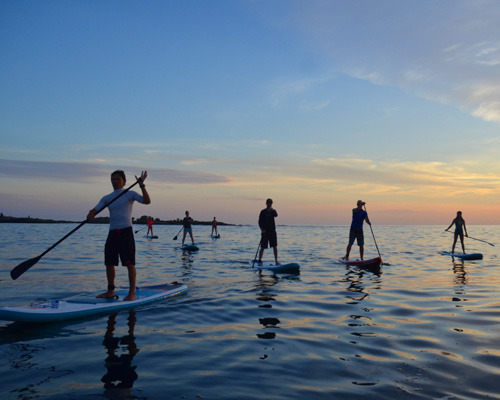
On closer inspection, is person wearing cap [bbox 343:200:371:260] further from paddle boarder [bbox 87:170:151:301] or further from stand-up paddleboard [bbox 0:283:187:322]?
paddle boarder [bbox 87:170:151:301]

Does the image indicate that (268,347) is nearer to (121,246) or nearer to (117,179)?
(121,246)

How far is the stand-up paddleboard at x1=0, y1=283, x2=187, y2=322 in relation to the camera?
5.95 meters

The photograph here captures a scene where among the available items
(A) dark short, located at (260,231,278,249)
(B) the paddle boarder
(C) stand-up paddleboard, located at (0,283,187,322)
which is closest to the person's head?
(B) the paddle boarder

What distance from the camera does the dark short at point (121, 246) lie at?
7141 mm

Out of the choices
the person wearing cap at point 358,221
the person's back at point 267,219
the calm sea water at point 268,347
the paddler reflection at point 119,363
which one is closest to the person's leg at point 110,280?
the calm sea water at point 268,347

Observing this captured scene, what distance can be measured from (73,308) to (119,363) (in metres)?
2.80

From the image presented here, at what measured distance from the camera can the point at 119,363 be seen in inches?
171

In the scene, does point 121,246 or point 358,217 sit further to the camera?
point 358,217

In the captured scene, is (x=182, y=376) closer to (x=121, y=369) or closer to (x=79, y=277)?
(x=121, y=369)

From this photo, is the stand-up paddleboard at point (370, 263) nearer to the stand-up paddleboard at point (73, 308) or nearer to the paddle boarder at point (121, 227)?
the stand-up paddleboard at point (73, 308)

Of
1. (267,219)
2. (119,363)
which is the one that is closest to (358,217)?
(267,219)

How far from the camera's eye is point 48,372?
13.4ft

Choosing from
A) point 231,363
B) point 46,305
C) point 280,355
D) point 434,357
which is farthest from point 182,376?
point 46,305

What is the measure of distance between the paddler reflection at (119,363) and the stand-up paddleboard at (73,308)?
82 centimetres
